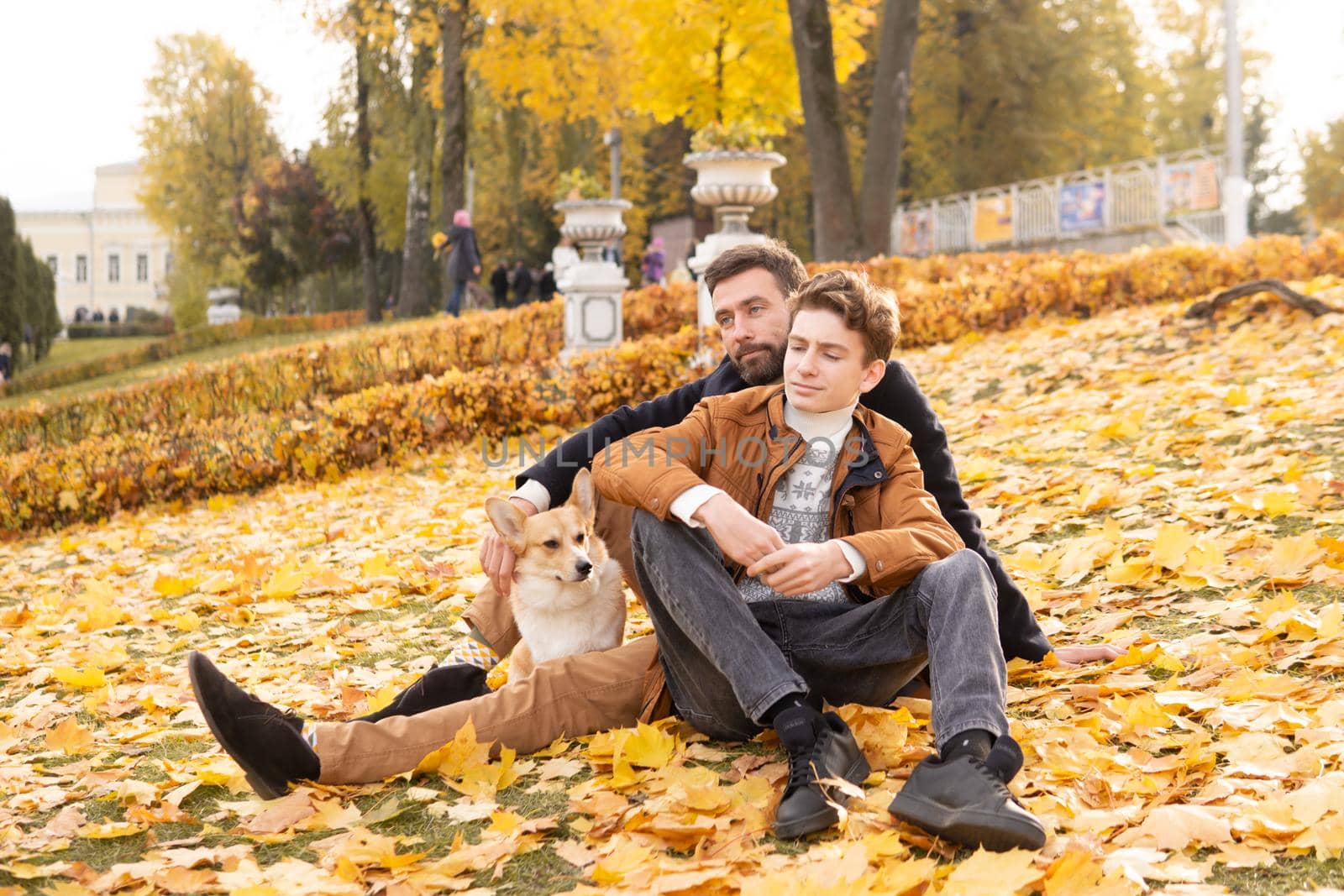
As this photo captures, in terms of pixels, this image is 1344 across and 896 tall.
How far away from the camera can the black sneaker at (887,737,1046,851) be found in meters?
2.57

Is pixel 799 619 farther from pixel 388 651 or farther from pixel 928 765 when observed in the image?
pixel 388 651

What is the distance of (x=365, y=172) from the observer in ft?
114

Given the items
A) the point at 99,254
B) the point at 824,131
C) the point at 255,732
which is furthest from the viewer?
the point at 99,254

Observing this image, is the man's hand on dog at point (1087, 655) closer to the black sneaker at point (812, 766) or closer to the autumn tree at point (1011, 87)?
the black sneaker at point (812, 766)

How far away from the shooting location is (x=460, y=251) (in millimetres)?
21734

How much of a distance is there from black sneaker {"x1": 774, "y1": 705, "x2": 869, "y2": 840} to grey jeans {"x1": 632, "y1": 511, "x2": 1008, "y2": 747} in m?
0.09

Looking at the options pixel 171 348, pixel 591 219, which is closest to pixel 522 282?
pixel 591 219

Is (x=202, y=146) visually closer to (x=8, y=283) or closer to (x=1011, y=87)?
(x=8, y=283)

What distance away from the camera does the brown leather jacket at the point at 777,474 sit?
3.06 m

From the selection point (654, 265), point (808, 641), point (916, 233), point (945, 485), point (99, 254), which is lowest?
point (808, 641)

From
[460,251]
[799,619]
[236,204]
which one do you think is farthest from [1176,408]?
[236,204]

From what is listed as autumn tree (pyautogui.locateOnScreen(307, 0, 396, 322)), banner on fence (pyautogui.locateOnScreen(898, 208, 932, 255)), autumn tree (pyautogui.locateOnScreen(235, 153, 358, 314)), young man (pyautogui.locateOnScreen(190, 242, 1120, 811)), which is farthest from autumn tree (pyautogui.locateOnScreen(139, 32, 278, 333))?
young man (pyautogui.locateOnScreen(190, 242, 1120, 811))

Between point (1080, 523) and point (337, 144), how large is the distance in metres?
36.2

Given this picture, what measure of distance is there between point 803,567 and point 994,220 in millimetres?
26551
